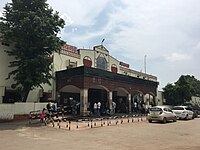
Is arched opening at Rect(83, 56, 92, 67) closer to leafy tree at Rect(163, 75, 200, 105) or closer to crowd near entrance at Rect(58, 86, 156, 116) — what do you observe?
crowd near entrance at Rect(58, 86, 156, 116)

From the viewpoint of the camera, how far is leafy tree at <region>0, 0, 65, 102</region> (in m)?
20.9

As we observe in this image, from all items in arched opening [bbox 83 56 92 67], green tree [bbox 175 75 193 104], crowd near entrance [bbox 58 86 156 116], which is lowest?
crowd near entrance [bbox 58 86 156 116]

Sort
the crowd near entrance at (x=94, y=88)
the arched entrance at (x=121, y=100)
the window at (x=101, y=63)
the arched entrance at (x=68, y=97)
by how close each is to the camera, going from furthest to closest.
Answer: the window at (x=101, y=63)
the arched entrance at (x=121, y=100)
the arched entrance at (x=68, y=97)
the crowd near entrance at (x=94, y=88)

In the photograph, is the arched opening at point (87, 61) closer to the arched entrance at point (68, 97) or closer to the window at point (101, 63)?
the window at point (101, 63)

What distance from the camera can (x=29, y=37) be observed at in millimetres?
21734

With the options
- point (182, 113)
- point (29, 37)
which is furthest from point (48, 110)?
point (182, 113)

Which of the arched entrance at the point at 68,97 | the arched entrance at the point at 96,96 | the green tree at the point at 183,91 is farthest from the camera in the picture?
the green tree at the point at 183,91

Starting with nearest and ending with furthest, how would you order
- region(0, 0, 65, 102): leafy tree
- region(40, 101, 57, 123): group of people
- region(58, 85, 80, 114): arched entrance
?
region(40, 101, 57, 123): group of people → region(0, 0, 65, 102): leafy tree → region(58, 85, 80, 114): arched entrance

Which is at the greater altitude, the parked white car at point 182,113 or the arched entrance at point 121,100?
the arched entrance at point 121,100

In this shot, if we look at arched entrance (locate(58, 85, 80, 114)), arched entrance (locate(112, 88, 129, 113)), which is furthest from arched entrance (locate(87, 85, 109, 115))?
arched entrance (locate(58, 85, 80, 114))

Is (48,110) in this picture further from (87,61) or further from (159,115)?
(87,61)

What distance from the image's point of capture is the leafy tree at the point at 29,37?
20.9 m

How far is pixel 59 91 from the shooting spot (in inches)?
1049

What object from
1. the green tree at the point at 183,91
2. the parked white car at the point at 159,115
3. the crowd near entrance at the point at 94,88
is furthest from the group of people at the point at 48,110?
the green tree at the point at 183,91
